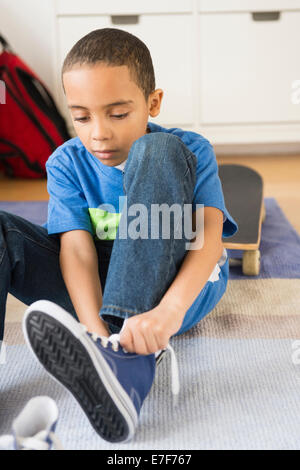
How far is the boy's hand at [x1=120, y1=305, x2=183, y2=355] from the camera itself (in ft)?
2.40

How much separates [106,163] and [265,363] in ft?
1.41

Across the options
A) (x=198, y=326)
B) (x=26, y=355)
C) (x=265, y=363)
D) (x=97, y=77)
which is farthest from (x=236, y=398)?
(x=97, y=77)

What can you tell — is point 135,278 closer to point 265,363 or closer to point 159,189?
point 159,189

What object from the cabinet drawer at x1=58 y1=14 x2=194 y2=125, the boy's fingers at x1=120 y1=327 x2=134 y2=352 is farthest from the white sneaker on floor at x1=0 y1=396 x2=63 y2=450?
the cabinet drawer at x1=58 y1=14 x2=194 y2=125

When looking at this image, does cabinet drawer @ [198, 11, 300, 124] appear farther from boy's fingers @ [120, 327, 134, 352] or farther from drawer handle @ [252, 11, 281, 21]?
boy's fingers @ [120, 327, 134, 352]

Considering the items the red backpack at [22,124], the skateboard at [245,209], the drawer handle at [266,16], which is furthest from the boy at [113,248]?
the drawer handle at [266,16]

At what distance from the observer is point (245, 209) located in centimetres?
156

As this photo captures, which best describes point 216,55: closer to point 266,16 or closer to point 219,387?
point 266,16

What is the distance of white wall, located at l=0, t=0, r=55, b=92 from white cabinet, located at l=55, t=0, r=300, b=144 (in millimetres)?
198

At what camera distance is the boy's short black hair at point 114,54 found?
33.7 inches

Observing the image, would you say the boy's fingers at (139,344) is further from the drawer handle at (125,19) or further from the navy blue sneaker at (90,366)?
the drawer handle at (125,19)

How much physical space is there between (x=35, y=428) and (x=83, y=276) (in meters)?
0.27

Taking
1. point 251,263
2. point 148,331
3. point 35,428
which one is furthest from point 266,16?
point 35,428

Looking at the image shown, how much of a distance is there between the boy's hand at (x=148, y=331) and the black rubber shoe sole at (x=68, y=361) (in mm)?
76
